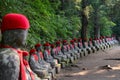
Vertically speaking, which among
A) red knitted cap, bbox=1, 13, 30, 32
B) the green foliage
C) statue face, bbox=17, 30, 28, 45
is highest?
red knitted cap, bbox=1, 13, 30, 32

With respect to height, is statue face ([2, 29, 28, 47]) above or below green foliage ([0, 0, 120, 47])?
above

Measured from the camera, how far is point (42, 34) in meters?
15.9

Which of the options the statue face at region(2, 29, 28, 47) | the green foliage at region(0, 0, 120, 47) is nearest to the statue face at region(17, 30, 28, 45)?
the statue face at region(2, 29, 28, 47)

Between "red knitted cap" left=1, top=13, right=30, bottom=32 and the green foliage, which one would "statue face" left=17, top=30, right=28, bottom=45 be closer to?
"red knitted cap" left=1, top=13, right=30, bottom=32

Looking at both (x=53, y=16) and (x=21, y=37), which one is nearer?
(x=21, y=37)

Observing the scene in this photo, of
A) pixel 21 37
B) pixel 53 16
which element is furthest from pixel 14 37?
pixel 53 16

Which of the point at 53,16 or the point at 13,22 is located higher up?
the point at 13,22

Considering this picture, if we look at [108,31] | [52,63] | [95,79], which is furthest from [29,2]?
[108,31]

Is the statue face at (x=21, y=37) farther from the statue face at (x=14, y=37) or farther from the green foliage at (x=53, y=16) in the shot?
the green foliage at (x=53, y=16)

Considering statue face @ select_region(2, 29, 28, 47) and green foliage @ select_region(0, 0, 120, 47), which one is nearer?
statue face @ select_region(2, 29, 28, 47)

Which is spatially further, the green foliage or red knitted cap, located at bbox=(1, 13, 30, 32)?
the green foliage

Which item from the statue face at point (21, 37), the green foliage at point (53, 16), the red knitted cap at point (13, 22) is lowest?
the green foliage at point (53, 16)

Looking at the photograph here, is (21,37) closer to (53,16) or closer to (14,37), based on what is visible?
(14,37)

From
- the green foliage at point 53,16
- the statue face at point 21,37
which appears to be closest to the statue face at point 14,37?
the statue face at point 21,37
